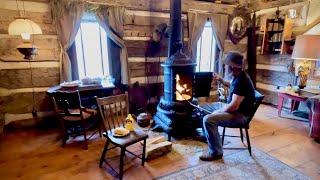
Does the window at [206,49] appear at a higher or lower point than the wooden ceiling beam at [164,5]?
lower

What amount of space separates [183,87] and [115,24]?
5.55 feet

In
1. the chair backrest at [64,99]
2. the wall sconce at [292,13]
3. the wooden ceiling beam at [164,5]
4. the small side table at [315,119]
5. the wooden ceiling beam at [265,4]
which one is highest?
the wooden ceiling beam at [265,4]

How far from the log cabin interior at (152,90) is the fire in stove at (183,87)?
2 cm

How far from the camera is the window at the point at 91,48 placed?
12.5 ft

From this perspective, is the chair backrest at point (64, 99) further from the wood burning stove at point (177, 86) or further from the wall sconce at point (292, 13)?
the wall sconce at point (292, 13)

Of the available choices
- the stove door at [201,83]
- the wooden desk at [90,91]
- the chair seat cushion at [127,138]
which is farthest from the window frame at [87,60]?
the chair seat cushion at [127,138]

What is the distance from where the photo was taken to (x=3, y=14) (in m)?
3.20

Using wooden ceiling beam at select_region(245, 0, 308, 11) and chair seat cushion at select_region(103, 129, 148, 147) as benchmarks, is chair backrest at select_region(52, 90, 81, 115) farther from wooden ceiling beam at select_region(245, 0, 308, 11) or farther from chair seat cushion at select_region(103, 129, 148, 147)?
wooden ceiling beam at select_region(245, 0, 308, 11)

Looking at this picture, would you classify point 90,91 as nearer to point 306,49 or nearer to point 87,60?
point 87,60

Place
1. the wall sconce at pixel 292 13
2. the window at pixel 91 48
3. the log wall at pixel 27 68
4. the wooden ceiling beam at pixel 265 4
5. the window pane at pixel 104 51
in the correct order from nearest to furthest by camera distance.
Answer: the log wall at pixel 27 68
the window at pixel 91 48
the window pane at pixel 104 51
the wall sconce at pixel 292 13
the wooden ceiling beam at pixel 265 4

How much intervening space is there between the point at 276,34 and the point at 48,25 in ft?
14.8

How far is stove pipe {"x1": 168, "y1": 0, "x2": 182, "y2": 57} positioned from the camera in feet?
10.6

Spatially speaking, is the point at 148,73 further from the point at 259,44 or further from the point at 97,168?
the point at 259,44

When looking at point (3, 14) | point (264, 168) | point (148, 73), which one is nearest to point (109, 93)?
point (148, 73)
